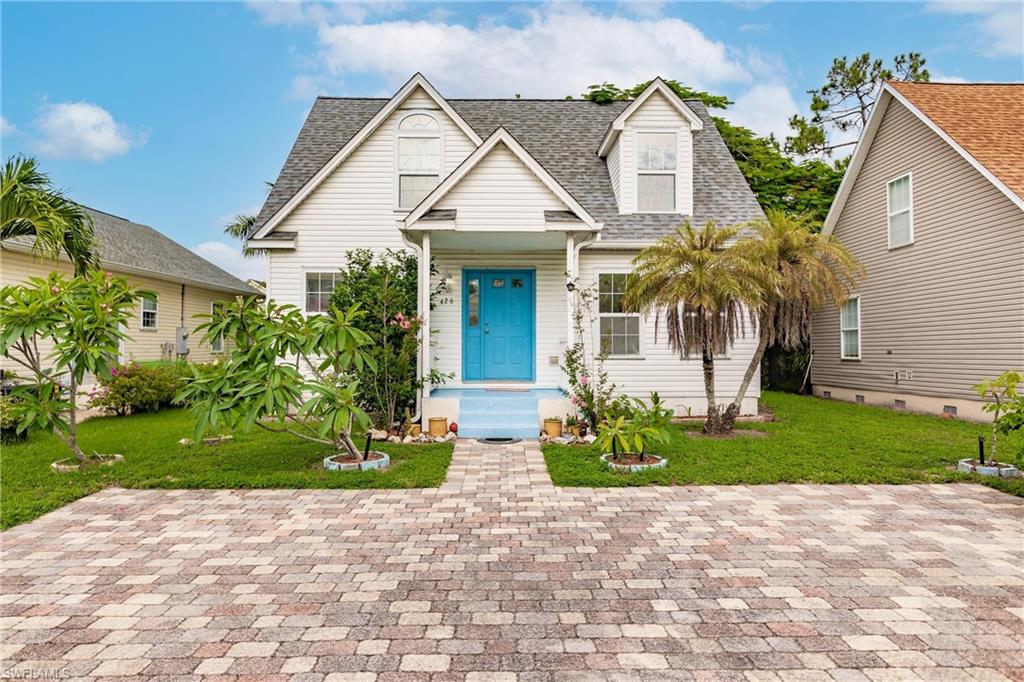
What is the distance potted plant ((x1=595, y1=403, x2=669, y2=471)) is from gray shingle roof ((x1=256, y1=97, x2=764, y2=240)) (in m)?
5.22

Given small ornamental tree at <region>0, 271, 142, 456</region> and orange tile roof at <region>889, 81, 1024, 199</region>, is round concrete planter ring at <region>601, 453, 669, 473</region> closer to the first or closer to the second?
small ornamental tree at <region>0, 271, 142, 456</region>

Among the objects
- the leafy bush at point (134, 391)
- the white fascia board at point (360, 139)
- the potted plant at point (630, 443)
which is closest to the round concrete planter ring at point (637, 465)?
the potted plant at point (630, 443)

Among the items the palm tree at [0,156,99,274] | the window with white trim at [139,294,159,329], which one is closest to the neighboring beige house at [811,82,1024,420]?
the palm tree at [0,156,99,274]

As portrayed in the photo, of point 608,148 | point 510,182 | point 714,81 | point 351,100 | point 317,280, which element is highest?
point 714,81

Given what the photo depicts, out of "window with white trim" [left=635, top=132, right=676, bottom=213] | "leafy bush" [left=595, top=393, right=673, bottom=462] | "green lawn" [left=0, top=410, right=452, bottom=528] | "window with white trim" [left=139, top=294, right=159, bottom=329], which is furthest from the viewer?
"window with white trim" [left=139, top=294, right=159, bottom=329]

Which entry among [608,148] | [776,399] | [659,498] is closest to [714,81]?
[608,148]

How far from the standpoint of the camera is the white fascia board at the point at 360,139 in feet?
35.2

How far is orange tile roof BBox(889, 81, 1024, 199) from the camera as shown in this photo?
32.6 feet

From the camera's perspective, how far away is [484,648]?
2.77m

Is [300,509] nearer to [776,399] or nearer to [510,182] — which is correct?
[510,182]

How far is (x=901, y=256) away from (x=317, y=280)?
13157 mm

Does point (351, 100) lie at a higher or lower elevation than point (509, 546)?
higher

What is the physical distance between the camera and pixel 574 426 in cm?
873

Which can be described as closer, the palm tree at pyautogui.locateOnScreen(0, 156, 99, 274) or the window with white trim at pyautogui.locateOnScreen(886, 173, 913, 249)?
the palm tree at pyautogui.locateOnScreen(0, 156, 99, 274)
